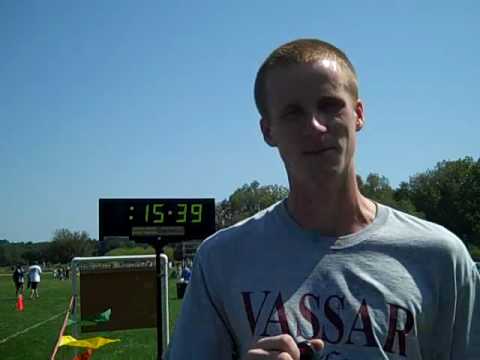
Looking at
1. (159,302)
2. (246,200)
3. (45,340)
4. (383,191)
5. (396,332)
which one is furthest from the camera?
(246,200)

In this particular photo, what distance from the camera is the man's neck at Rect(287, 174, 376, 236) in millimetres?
1712

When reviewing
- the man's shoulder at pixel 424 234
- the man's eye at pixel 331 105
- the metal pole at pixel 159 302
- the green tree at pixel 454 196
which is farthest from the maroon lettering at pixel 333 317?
the green tree at pixel 454 196

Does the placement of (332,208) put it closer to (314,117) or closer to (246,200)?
(314,117)

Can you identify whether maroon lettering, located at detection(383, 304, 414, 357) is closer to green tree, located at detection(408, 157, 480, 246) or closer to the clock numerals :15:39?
the clock numerals :15:39

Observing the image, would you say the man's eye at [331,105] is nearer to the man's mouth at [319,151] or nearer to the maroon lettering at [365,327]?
the man's mouth at [319,151]

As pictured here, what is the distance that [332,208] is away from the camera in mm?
1735

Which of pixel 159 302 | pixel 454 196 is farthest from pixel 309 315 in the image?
pixel 454 196

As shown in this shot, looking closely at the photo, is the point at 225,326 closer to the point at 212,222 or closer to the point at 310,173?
the point at 310,173

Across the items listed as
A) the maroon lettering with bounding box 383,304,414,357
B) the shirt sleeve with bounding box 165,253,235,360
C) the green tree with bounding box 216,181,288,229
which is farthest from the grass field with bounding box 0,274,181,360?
the green tree with bounding box 216,181,288,229

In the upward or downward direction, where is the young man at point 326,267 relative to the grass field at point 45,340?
upward

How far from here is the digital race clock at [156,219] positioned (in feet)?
26.3

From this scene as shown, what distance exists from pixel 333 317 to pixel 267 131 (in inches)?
22.6

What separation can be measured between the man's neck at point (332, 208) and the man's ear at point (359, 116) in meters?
0.16

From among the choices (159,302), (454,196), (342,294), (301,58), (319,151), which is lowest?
(159,302)
